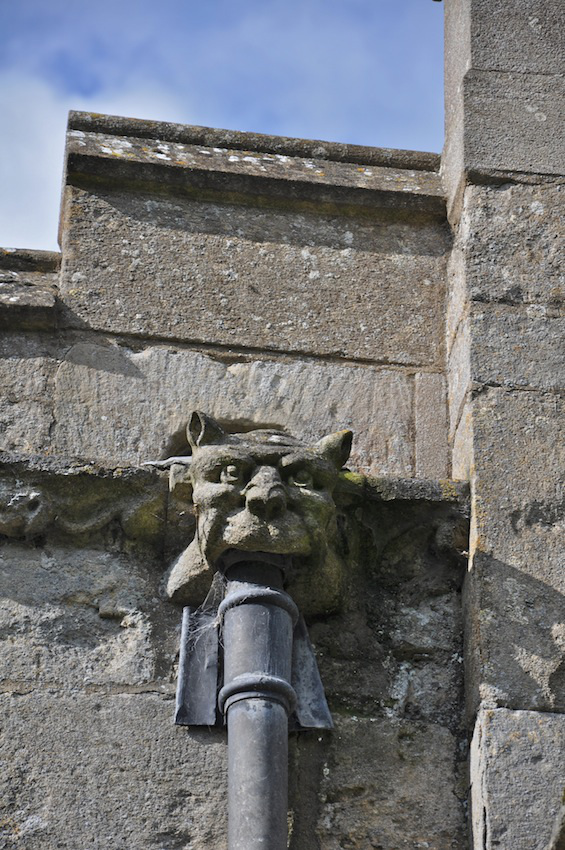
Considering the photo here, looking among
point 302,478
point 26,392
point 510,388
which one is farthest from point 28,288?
point 510,388

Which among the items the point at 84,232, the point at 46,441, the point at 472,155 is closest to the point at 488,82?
the point at 472,155

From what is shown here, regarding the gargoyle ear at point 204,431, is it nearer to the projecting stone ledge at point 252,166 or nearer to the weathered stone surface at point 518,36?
the projecting stone ledge at point 252,166

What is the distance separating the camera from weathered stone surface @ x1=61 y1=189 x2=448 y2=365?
587 centimetres

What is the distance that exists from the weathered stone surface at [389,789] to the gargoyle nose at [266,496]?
66cm

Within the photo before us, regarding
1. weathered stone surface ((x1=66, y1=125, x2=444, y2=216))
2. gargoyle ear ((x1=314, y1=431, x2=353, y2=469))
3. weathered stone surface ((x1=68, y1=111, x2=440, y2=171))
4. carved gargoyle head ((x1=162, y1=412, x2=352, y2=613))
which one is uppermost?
weathered stone surface ((x1=68, y1=111, x2=440, y2=171))

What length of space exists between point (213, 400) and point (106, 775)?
1409mm

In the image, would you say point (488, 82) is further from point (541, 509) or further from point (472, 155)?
point (541, 509)

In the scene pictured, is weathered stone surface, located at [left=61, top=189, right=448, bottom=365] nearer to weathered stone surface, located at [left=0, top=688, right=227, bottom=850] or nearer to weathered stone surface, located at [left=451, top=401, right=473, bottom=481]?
weathered stone surface, located at [left=451, top=401, right=473, bottom=481]

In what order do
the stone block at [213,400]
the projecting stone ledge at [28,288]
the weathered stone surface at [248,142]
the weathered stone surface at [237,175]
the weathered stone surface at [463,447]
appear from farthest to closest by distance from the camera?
the weathered stone surface at [248,142]
the weathered stone surface at [237,175]
the projecting stone ledge at [28,288]
the stone block at [213,400]
the weathered stone surface at [463,447]

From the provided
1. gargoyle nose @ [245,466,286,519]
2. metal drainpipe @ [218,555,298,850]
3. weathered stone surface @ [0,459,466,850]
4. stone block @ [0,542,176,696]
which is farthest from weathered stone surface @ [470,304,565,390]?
stone block @ [0,542,176,696]

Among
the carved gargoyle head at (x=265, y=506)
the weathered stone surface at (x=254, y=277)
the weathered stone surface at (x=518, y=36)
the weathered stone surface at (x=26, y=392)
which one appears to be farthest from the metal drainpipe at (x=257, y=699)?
the weathered stone surface at (x=518, y=36)

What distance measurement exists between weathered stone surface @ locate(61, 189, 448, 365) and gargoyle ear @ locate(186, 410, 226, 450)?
674 mm

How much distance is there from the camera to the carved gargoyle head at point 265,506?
16.4 ft

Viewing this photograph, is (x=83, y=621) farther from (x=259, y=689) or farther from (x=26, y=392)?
(x=26, y=392)
